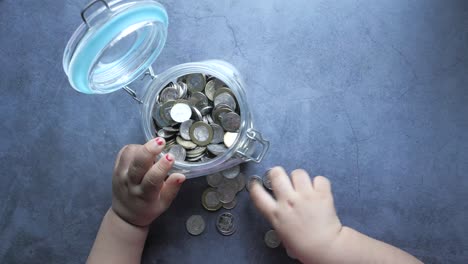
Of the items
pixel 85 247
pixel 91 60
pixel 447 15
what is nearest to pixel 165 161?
pixel 91 60

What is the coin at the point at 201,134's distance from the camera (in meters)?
0.76

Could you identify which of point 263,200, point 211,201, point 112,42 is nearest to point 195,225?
point 211,201

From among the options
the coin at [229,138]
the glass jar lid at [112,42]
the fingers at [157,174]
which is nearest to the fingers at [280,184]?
the coin at [229,138]

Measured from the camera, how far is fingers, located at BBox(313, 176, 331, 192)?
79 centimetres

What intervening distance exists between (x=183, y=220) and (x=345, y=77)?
1.45ft

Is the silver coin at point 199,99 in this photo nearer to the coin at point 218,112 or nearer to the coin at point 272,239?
the coin at point 218,112

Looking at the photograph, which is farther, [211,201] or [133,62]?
[211,201]

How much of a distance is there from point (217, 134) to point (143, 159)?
0.15 meters

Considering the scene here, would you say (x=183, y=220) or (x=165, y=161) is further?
(x=183, y=220)

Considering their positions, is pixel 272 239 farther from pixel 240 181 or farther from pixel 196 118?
pixel 196 118

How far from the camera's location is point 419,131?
2.80 ft

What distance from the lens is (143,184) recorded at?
0.72 metres

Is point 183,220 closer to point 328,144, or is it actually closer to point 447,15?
point 328,144

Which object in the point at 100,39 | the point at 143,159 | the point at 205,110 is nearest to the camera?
the point at 100,39
